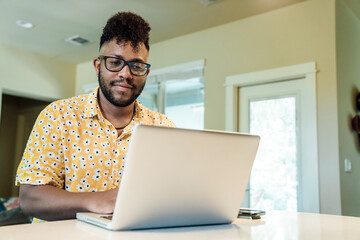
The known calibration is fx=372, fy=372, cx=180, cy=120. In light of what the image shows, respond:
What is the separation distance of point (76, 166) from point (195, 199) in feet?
1.74

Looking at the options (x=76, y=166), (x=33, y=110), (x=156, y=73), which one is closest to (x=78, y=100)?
(x=76, y=166)

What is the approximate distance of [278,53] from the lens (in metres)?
3.24

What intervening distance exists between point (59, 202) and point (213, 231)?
0.45 meters

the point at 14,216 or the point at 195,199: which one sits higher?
the point at 195,199

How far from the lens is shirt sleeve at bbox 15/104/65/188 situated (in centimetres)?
108

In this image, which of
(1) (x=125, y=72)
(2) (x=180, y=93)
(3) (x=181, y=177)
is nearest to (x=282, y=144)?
(2) (x=180, y=93)

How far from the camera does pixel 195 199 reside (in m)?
0.82

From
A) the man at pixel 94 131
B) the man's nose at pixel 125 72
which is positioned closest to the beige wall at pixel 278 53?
the man at pixel 94 131

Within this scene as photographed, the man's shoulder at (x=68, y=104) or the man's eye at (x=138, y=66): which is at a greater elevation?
the man's eye at (x=138, y=66)

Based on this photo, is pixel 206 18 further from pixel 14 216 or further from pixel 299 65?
pixel 14 216

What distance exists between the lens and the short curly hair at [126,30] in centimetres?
127

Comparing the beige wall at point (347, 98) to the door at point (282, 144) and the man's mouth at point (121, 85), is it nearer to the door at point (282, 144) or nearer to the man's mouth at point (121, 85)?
the door at point (282, 144)

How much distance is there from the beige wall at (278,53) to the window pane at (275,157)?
0.97 feet

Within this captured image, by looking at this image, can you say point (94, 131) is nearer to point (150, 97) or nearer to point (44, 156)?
point (44, 156)
